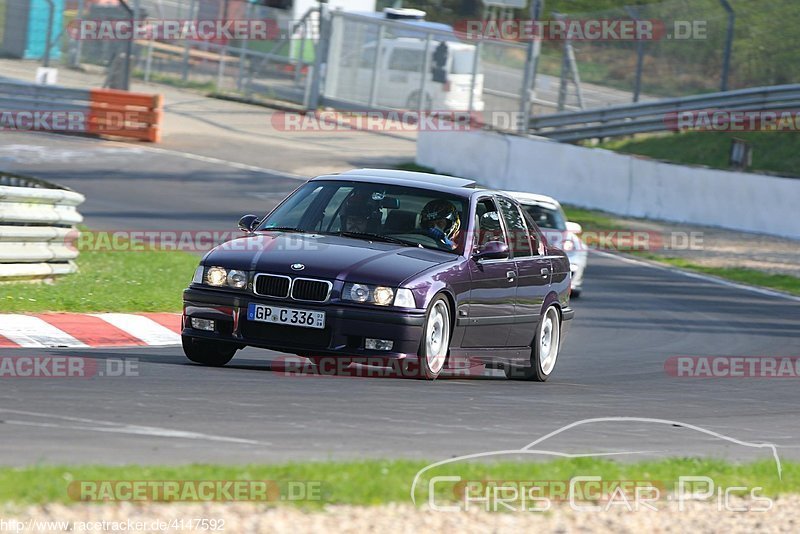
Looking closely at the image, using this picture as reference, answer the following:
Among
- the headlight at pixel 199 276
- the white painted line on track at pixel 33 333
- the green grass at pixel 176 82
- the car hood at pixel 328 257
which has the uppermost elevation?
the green grass at pixel 176 82

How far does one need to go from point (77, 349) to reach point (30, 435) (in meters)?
3.90

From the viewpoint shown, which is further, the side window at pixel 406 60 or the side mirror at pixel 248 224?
the side window at pixel 406 60

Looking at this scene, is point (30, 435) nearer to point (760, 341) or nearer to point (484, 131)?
point (760, 341)

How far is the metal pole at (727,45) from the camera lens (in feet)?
97.0

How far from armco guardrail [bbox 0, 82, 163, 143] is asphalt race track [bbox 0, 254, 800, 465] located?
66.0 feet

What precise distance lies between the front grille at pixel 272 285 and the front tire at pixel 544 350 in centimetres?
267

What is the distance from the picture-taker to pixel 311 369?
9508 mm

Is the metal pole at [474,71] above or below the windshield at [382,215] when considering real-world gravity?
above

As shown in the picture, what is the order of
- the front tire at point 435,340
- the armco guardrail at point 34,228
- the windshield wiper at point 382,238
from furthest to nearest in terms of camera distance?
1. the armco guardrail at point 34,228
2. the windshield wiper at point 382,238
3. the front tire at point 435,340

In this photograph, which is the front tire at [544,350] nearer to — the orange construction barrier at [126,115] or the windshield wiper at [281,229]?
the windshield wiper at [281,229]

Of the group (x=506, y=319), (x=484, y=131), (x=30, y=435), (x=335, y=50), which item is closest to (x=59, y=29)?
(x=335, y=50)

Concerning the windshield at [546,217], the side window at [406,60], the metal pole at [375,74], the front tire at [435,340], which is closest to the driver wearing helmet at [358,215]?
the front tire at [435,340]

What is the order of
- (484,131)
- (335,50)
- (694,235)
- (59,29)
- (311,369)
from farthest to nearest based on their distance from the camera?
(335,50), (59,29), (484,131), (694,235), (311,369)

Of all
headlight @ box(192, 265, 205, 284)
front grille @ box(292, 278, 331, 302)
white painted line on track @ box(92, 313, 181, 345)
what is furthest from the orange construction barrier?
front grille @ box(292, 278, 331, 302)
